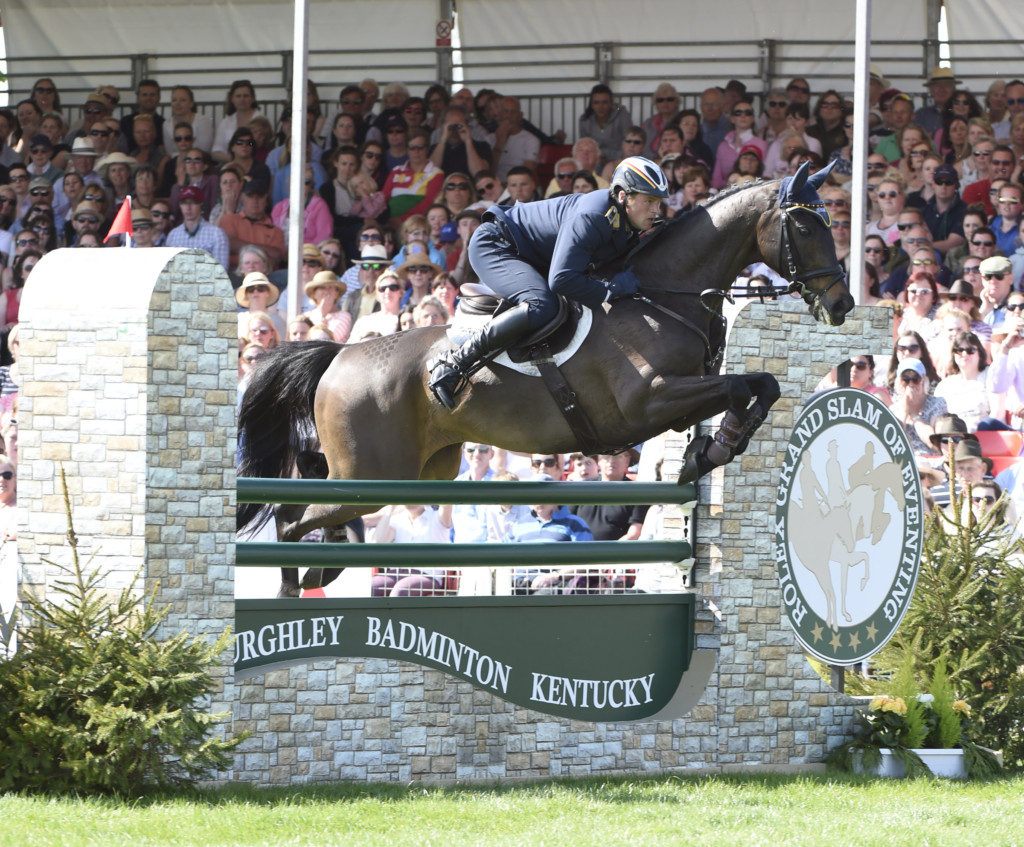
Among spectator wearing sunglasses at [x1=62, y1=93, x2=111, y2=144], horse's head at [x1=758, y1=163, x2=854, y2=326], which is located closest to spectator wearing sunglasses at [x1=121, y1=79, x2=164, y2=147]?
spectator wearing sunglasses at [x1=62, y1=93, x2=111, y2=144]

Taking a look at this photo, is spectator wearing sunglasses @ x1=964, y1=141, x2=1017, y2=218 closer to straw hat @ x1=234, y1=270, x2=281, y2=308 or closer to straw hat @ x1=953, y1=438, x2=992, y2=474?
straw hat @ x1=953, y1=438, x2=992, y2=474

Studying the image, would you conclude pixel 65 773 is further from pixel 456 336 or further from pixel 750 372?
pixel 750 372

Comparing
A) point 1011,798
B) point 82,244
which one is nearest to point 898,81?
point 82,244

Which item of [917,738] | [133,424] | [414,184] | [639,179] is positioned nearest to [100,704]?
[133,424]

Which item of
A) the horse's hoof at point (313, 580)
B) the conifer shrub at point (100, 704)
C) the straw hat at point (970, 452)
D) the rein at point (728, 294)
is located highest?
the rein at point (728, 294)

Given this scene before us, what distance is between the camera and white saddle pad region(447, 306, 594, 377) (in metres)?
6.63

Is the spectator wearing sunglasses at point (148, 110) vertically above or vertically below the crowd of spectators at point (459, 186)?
above

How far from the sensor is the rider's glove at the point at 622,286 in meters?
6.57

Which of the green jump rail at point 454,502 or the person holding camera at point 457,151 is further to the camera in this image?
the person holding camera at point 457,151

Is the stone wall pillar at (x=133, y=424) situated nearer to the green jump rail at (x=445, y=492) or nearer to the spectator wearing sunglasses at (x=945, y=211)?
the green jump rail at (x=445, y=492)

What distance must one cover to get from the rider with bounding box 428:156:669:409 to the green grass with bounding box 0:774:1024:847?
1893mm

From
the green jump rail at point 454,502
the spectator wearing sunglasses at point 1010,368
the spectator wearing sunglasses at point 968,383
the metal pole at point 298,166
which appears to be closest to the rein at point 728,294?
the green jump rail at point 454,502

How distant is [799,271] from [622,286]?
77 cm

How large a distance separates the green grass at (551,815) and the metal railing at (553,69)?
32.6ft
